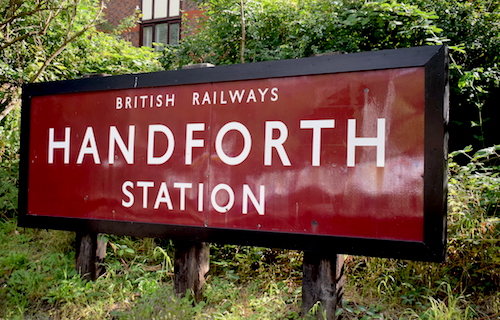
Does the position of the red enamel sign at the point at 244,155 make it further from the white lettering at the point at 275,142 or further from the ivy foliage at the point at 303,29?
the ivy foliage at the point at 303,29

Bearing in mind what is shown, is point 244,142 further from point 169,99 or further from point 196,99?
point 169,99

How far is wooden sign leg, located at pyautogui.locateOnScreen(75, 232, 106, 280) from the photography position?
345 cm

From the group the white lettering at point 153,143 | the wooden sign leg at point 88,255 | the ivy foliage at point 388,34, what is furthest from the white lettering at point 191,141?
the ivy foliage at point 388,34

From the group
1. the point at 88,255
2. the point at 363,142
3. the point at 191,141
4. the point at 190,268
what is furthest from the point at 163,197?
the point at 363,142

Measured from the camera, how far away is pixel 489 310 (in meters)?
2.74

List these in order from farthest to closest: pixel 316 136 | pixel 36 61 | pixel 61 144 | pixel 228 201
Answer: pixel 36 61, pixel 61 144, pixel 228 201, pixel 316 136

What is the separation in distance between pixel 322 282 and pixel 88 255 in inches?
76.0

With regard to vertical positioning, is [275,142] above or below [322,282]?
above

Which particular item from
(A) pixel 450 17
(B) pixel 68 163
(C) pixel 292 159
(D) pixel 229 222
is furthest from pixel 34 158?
(A) pixel 450 17

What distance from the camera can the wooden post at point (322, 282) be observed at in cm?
263

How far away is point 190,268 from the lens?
10.1ft

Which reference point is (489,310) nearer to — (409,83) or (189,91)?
(409,83)

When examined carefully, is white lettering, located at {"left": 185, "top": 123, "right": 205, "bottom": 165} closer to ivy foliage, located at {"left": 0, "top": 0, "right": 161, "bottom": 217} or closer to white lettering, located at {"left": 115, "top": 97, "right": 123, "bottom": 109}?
white lettering, located at {"left": 115, "top": 97, "right": 123, "bottom": 109}

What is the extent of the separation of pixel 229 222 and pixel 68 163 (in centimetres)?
142
